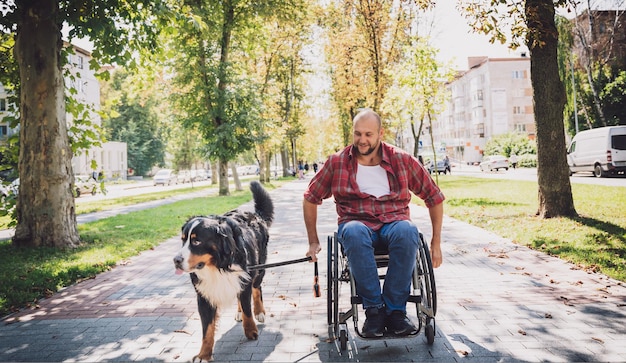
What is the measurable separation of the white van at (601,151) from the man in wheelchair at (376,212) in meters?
20.3

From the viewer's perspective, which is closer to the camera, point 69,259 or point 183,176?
point 69,259

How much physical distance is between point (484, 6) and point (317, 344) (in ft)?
25.1

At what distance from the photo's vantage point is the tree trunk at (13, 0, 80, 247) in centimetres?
809

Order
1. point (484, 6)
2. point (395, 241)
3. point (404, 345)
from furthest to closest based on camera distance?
point (484, 6), point (404, 345), point (395, 241)

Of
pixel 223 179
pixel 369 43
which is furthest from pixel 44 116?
pixel 369 43

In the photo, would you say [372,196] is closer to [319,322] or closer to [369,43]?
[319,322]

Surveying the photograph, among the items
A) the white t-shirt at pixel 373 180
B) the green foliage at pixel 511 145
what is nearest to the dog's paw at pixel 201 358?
the white t-shirt at pixel 373 180

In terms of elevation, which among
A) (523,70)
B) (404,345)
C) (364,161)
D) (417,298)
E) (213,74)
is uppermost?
(523,70)

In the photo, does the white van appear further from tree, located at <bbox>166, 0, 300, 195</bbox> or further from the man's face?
the man's face

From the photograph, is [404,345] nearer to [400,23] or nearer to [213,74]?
[213,74]

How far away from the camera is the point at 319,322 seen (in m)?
4.14

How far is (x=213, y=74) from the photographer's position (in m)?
20.7

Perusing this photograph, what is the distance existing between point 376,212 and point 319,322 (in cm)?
133

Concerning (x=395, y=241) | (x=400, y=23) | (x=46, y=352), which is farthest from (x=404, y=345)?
(x=400, y=23)
